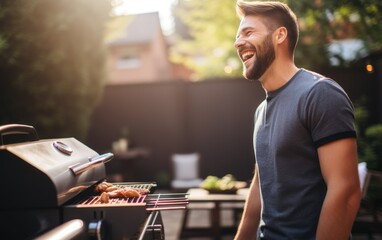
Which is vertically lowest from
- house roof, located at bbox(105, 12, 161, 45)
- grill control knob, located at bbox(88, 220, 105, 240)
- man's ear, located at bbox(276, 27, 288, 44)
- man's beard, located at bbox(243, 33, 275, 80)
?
grill control knob, located at bbox(88, 220, 105, 240)

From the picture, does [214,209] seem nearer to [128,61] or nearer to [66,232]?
[66,232]

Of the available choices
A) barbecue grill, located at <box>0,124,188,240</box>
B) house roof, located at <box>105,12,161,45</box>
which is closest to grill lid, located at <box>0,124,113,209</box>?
barbecue grill, located at <box>0,124,188,240</box>

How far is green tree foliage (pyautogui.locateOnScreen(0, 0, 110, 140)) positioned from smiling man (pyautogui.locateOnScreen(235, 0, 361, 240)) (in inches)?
150

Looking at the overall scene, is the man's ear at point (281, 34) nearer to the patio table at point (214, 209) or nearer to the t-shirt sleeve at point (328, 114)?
the t-shirt sleeve at point (328, 114)

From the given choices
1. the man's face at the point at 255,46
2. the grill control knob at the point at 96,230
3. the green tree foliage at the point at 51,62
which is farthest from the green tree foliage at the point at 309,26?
the green tree foliage at the point at 51,62

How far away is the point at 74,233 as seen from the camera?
1.18 meters

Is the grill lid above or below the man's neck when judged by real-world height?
below

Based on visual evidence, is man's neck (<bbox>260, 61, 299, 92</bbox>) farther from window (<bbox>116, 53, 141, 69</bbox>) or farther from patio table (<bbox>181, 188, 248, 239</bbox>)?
window (<bbox>116, 53, 141, 69</bbox>)

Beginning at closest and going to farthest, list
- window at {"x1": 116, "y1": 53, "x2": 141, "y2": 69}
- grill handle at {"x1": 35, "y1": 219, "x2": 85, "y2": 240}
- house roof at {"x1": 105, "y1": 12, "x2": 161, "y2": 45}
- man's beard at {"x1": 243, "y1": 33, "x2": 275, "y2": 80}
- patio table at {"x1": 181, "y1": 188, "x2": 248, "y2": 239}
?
grill handle at {"x1": 35, "y1": 219, "x2": 85, "y2": 240}
man's beard at {"x1": 243, "y1": 33, "x2": 275, "y2": 80}
patio table at {"x1": 181, "y1": 188, "x2": 248, "y2": 239}
house roof at {"x1": 105, "y1": 12, "x2": 161, "y2": 45}
window at {"x1": 116, "y1": 53, "x2": 141, "y2": 69}

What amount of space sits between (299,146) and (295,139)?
0.10 feet

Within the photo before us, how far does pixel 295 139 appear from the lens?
1.46 meters

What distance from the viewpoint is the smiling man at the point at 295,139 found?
4.44 feet

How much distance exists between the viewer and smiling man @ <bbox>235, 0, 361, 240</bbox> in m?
1.35

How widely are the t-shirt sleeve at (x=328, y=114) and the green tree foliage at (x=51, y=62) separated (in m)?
4.12
